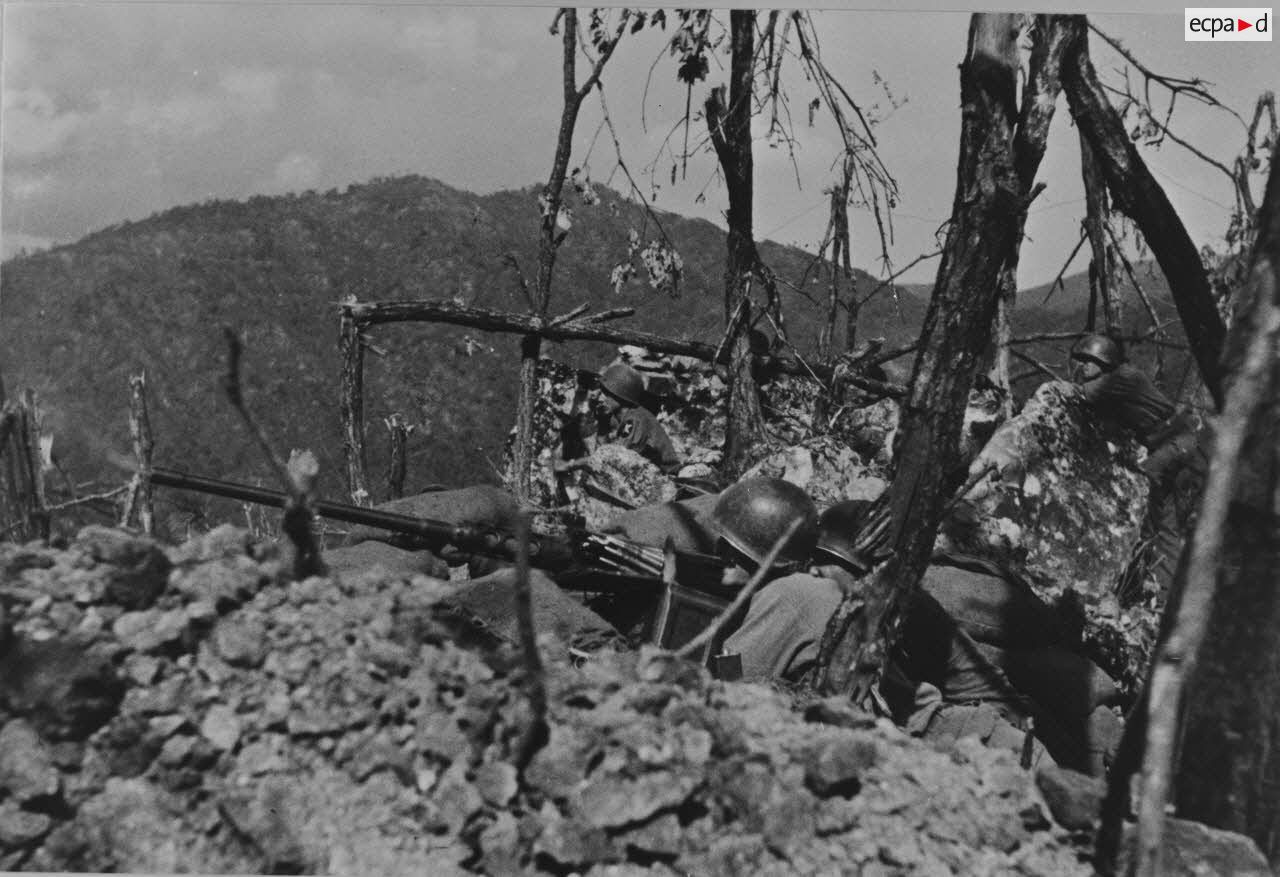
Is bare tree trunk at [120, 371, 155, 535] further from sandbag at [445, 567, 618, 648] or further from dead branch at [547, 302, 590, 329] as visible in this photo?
dead branch at [547, 302, 590, 329]

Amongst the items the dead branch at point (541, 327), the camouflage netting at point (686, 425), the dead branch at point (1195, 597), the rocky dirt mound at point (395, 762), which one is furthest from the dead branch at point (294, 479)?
the dead branch at point (541, 327)

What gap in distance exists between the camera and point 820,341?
13.2 meters

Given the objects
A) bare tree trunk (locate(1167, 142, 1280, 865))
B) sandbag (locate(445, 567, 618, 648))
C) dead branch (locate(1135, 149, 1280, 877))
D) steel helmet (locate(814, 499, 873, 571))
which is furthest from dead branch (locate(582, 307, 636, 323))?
dead branch (locate(1135, 149, 1280, 877))

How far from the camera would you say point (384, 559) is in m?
4.95

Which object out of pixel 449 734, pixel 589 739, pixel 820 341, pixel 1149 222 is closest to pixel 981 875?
pixel 589 739

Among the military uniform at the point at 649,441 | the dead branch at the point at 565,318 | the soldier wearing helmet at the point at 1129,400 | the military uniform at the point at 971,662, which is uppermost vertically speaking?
the dead branch at the point at 565,318

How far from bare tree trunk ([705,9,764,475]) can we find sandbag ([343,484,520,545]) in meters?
2.08

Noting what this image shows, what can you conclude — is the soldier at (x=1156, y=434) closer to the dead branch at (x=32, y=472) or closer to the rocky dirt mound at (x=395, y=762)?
the rocky dirt mound at (x=395, y=762)

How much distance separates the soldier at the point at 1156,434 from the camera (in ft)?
18.9

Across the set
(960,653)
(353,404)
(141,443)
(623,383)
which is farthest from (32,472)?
(623,383)

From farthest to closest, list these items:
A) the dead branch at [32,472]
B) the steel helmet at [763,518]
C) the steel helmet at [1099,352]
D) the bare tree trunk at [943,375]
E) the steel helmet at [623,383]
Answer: the steel helmet at [623,383]
the steel helmet at [1099,352]
the steel helmet at [763,518]
the bare tree trunk at [943,375]
the dead branch at [32,472]

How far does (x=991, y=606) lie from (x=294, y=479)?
11.8 feet

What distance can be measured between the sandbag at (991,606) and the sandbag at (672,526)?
3.71 feet

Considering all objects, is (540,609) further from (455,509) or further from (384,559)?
(455,509)
